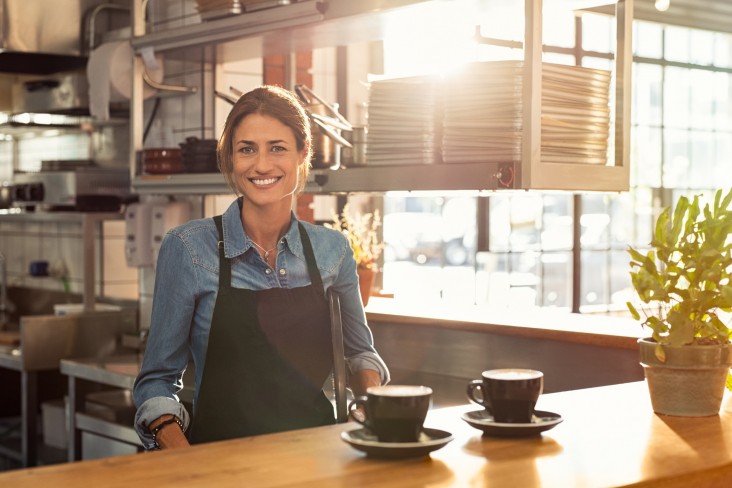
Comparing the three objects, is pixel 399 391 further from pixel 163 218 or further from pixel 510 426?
pixel 163 218

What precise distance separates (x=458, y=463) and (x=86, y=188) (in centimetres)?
397

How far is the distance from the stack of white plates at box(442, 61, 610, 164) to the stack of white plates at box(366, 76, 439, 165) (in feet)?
0.18

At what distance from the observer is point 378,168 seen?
2914 millimetres

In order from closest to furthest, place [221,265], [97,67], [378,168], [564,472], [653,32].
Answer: [564,472] < [221,265] < [378,168] < [97,67] < [653,32]

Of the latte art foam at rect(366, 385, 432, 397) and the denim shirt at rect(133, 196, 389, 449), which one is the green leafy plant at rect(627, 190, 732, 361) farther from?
the denim shirt at rect(133, 196, 389, 449)

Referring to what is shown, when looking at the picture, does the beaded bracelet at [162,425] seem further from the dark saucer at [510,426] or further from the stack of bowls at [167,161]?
the stack of bowls at [167,161]

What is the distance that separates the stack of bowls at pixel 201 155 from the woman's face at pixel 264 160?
1.66 metres

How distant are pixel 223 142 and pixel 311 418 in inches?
24.7

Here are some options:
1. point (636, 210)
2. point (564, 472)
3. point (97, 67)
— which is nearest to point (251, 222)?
point (564, 472)

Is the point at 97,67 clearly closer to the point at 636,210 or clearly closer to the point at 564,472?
the point at 564,472

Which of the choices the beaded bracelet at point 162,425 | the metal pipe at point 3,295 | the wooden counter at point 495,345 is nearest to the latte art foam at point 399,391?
the beaded bracelet at point 162,425

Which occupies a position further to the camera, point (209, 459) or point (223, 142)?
point (223, 142)

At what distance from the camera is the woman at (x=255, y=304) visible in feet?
7.18

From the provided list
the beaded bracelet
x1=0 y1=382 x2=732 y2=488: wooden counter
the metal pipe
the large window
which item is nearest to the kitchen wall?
the metal pipe
